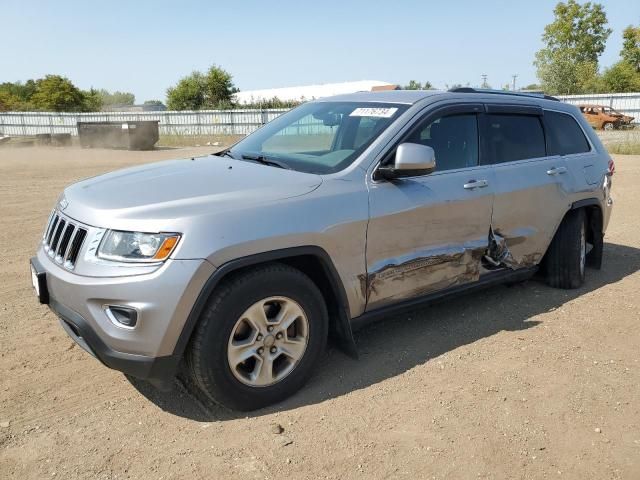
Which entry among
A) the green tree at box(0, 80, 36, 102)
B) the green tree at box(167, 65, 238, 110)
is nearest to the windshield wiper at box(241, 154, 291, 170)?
the green tree at box(167, 65, 238, 110)

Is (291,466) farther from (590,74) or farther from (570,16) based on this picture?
(570,16)

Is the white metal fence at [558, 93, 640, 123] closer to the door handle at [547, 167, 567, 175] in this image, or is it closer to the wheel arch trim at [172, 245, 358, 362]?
the door handle at [547, 167, 567, 175]

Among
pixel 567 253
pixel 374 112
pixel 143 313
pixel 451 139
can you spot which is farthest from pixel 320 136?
pixel 567 253

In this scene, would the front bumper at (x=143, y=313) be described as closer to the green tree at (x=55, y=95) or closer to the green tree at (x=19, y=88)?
the green tree at (x=55, y=95)

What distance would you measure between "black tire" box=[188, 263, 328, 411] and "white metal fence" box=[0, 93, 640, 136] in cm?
3132

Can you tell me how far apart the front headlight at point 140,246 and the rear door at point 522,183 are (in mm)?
2572

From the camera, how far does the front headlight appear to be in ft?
9.50

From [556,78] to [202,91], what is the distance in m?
33.6

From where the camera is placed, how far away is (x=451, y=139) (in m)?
4.28

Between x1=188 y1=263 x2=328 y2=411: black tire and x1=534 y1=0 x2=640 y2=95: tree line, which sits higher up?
x1=534 y1=0 x2=640 y2=95: tree line

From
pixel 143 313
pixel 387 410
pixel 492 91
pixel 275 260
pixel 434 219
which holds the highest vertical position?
pixel 492 91

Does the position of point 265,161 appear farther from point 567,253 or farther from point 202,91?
point 202,91

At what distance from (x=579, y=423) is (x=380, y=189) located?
177 centimetres

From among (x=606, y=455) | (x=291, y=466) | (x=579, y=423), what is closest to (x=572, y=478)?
(x=606, y=455)
